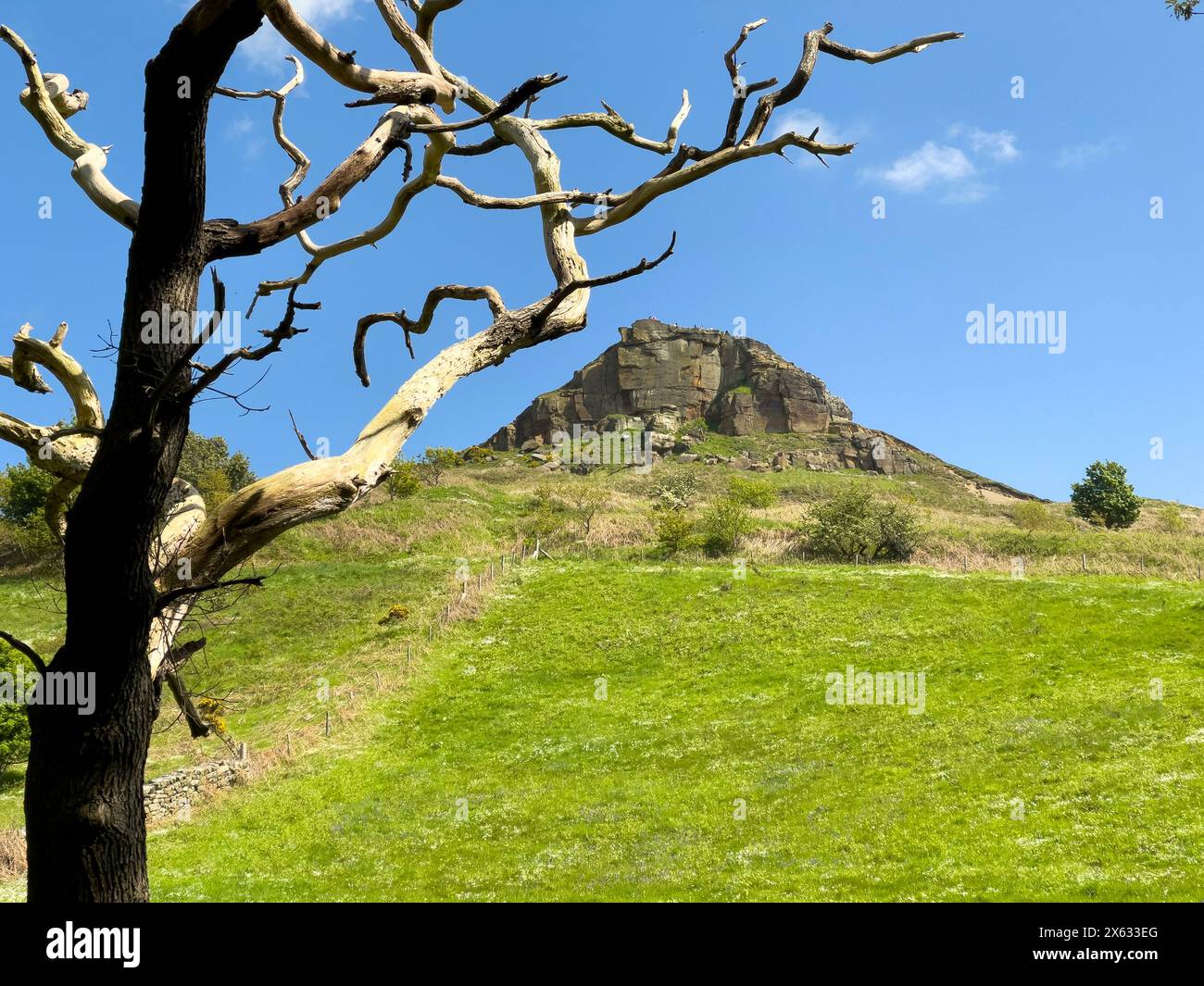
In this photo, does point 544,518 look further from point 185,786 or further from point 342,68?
point 342,68

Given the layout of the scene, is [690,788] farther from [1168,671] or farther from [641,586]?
[641,586]

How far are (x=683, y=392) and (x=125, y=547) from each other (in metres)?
121

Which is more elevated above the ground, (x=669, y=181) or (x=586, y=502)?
(x=586, y=502)

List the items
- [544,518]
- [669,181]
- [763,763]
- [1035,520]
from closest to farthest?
1. [669,181]
2. [763,763]
3. [544,518]
4. [1035,520]

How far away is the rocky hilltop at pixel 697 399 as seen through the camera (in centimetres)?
11625

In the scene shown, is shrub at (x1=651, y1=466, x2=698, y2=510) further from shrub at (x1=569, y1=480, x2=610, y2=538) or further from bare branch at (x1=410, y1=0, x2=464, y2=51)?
bare branch at (x1=410, y1=0, x2=464, y2=51)

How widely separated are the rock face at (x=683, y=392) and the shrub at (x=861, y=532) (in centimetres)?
7201

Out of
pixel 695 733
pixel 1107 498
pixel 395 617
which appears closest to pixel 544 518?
pixel 395 617

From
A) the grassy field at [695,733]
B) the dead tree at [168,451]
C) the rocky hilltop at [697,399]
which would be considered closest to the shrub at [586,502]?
the grassy field at [695,733]

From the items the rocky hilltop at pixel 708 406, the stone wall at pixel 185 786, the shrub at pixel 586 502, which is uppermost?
the rocky hilltop at pixel 708 406

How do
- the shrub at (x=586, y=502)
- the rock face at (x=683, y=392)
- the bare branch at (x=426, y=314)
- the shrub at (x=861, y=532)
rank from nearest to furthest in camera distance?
the bare branch at (x=426, y=314) → the shrub at (x=861, y=532) → the shrub at (x=586, y=502) → the rock face at (x=683, y=392)

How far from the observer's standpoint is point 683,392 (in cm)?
12294

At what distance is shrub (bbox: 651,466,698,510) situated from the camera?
56469 millimetres

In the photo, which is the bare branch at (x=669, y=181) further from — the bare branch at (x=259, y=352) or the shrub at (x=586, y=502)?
the shrub at (x=586, y=502)
